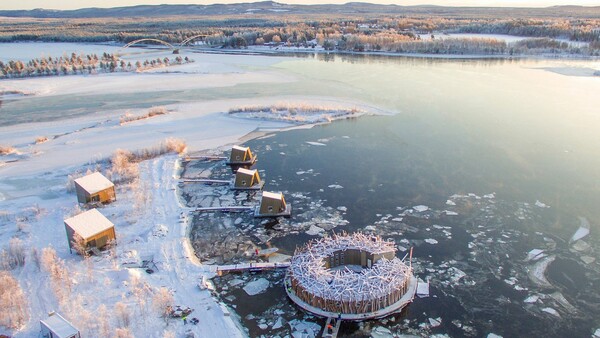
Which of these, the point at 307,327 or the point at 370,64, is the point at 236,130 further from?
the point at 370,64

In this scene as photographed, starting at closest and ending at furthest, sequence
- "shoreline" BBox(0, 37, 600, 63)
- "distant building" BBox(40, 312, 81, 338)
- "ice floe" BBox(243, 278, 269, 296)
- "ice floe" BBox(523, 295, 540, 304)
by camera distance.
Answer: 1. "distant building" BBox(40, 312, 81, 338)
2. "ice floe" BBox(523, 295, 540, 304)
3. "ice floe" BBox(243, 278, 269, 296)
4. "shoreline" BBox(0, 37, 600, 63)

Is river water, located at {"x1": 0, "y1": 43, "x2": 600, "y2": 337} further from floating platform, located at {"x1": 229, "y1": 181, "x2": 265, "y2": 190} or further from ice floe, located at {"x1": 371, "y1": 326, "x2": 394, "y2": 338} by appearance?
floating platform, located at {"x1": 229, "y1": 181, "x2": 265, "y2": 190}

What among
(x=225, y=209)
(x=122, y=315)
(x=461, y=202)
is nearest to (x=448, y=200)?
(x=461, y=202)

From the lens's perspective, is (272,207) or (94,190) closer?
(272,207)

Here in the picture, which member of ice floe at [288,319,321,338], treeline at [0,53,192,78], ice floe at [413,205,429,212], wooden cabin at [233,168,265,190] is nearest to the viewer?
ice floe at [288,319,321,338]

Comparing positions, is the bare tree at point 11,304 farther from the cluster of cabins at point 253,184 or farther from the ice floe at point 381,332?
the ice floe at point 381,332

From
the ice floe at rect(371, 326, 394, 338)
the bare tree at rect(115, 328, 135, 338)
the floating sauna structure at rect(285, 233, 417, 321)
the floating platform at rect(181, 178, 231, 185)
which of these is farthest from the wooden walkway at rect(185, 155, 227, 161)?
the ice floe at rect(371, 326, 394, 338)

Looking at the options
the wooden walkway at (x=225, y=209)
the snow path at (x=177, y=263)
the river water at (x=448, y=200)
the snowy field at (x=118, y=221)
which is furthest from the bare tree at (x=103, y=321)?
the wooden walkway at (x=225, y=209)

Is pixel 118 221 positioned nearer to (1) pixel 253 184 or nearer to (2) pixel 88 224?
(2) pixel 88 224
